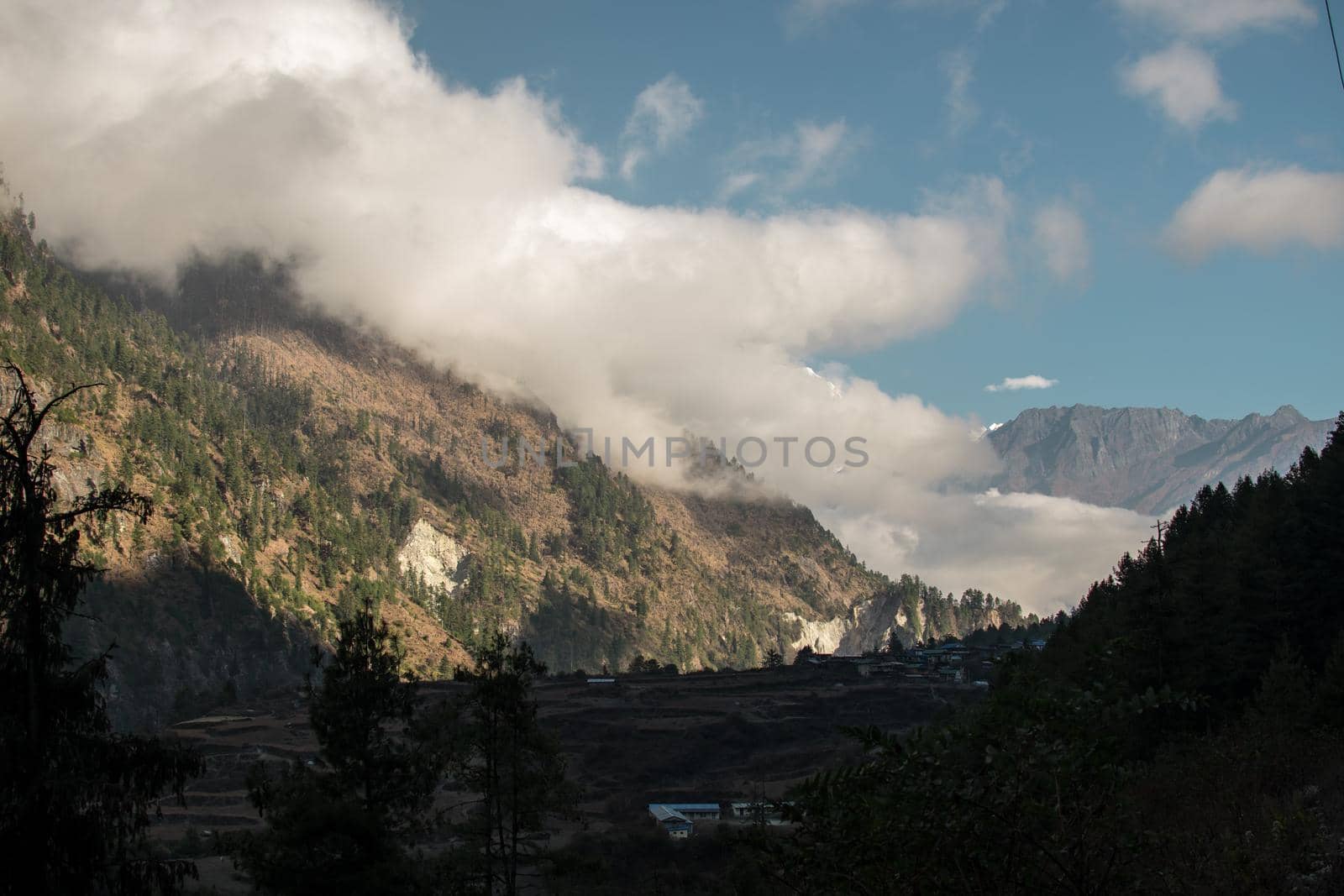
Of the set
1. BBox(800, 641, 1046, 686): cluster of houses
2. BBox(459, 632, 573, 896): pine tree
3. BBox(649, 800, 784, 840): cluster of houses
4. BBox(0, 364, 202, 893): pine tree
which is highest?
BBox(0, 364, 202, 893): pine tree

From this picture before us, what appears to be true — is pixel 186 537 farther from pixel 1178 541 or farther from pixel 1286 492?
pixel 1286 492

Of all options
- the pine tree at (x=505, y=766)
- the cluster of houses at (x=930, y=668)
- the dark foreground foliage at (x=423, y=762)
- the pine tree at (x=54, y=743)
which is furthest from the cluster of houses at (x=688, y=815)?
the cluster of houses at (x=930, y=668)

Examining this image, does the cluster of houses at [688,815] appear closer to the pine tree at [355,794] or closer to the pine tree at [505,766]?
the pine tree at [355,794]

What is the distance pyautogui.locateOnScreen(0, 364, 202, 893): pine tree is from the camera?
13.6 m

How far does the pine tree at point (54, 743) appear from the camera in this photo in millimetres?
13555

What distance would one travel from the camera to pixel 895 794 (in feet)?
28.7

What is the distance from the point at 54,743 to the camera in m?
14.1

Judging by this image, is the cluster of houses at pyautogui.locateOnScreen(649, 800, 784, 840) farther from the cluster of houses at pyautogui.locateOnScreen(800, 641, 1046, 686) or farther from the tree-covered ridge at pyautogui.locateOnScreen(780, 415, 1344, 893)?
the cluster of houses at pyautogui.locateOnScreen(800, 641, 1046, 686)

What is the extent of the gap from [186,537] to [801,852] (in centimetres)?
19909

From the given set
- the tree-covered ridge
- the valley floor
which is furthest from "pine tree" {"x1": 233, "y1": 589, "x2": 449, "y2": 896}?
A: the valley floor

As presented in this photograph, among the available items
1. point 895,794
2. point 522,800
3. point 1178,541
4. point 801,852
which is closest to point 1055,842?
point 895,794

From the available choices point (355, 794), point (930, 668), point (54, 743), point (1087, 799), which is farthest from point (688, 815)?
point (930, 668)

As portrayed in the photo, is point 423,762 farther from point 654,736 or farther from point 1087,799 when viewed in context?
point 654,736

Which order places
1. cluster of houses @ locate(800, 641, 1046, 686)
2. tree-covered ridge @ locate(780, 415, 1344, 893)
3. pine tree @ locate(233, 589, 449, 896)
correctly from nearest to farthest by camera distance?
tree-covered ridge @ locate(780, 415, 1344, 893)
pine tree @ locate(233, 589, 449, 896)
cluster of houses @ locate(800, 641, 1046, 686)
